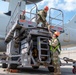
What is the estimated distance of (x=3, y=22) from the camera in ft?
40.1

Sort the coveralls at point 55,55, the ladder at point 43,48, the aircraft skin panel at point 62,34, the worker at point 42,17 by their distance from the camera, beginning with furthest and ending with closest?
the aircraft skin panel at point 62,34 < the worker at point 42,17 < the ladder at point 43,48 < the coveralls at point 55,55

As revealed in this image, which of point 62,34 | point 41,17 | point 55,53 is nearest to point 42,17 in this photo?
point 41,17

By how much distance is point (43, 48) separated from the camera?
716 cm

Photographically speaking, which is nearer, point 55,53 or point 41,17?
point 55,53

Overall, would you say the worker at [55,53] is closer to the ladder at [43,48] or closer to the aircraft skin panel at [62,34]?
the ladder at [43,48]

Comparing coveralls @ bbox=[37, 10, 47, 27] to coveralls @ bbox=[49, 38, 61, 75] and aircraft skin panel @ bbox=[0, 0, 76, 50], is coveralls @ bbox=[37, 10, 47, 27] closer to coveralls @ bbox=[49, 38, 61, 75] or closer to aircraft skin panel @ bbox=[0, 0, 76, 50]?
coveralls @ bbox=[49, 38, 61, 75]

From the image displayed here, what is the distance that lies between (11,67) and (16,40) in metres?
1.25

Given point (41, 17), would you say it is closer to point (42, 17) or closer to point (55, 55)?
point (42, 17)

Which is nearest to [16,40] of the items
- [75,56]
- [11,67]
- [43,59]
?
[11,67]

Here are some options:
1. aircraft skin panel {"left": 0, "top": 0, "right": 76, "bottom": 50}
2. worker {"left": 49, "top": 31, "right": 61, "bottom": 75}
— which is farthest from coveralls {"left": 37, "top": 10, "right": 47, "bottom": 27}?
aircraft skin panel {"left": 0, "top": 0, "right": 76, "bottom": 50}

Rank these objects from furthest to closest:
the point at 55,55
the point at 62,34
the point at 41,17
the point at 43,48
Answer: the point at 62,34
the point at 41,17
the point at 43,48
the point at 55,55

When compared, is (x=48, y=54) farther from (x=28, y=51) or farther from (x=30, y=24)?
(x=30, y=24)

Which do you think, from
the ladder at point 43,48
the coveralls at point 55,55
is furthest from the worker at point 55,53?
the ladder at point 43,48

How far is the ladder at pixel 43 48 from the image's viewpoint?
7.03 metres
